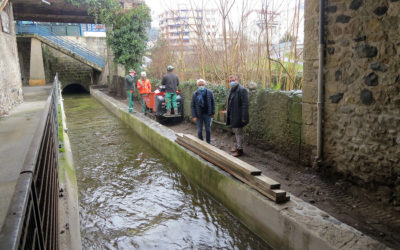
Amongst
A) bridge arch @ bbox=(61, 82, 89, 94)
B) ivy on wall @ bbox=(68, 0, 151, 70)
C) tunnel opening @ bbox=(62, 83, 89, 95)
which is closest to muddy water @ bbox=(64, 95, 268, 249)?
ivy on wall @ bbox=(68, 0, 151, 70)

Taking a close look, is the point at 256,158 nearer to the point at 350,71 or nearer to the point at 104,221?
the point at 350,71

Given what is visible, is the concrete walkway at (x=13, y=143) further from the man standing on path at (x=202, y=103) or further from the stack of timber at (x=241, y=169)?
the man standing on path at (x=202, y=103)

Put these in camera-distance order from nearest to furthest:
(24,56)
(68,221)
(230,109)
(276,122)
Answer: (68,221) < (276,122) < (230,109) < (24,56)

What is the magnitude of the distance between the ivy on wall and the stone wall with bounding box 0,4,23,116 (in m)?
5.01

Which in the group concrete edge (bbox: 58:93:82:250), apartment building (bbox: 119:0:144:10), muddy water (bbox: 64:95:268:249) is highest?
apartment building (bbox: 119:0:144:10)

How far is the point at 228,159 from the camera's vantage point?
4.62 metres

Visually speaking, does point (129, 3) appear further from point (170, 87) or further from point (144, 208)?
point (144, 208)

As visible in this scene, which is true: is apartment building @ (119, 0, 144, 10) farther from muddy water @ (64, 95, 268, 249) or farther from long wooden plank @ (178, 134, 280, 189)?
long wooden plank @ (178, 134, 280, 189)

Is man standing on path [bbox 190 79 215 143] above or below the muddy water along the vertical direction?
above

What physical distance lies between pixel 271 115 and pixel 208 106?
133cm

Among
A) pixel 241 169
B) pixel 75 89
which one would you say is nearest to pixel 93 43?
pixel 75 89

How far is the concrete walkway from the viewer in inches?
142

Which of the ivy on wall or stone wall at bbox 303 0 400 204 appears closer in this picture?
stone wall at bbox 303 0 400 204

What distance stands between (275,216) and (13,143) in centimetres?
512
